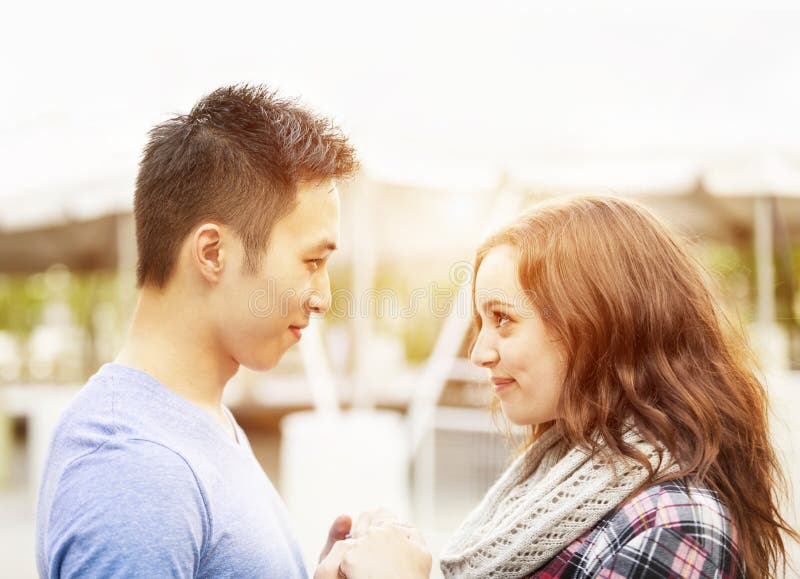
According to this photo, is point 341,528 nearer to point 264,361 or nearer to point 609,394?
point 264,361

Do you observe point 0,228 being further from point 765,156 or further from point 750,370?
point 750,370

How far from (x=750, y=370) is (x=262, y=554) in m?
1.01

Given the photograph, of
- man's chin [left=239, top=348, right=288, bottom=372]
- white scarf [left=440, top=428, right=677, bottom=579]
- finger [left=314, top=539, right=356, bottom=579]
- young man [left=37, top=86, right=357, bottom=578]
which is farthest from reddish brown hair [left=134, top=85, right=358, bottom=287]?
white scarf [left=440, top=428, right=677, bottom=579]

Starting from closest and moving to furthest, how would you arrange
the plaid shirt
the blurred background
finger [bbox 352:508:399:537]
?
the plaid shirt → finger [bbox 352:508:399:537] → the blurred background

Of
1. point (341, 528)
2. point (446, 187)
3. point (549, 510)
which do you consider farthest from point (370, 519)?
point (446, 187)

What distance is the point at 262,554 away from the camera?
1164 mm

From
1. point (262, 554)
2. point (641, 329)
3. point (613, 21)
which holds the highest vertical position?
point (613, 21)

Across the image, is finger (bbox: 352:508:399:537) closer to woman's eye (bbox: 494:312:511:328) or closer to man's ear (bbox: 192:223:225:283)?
woman's eye (bbox: 494:312:511:328)

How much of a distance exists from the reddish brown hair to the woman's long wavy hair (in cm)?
48

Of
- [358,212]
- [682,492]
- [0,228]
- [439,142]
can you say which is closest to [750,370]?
[682,492]

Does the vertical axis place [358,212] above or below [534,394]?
above

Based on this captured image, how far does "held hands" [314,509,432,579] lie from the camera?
48.9 inches

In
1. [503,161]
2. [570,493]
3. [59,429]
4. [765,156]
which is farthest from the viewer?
[503,161]

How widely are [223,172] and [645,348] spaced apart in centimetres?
84
